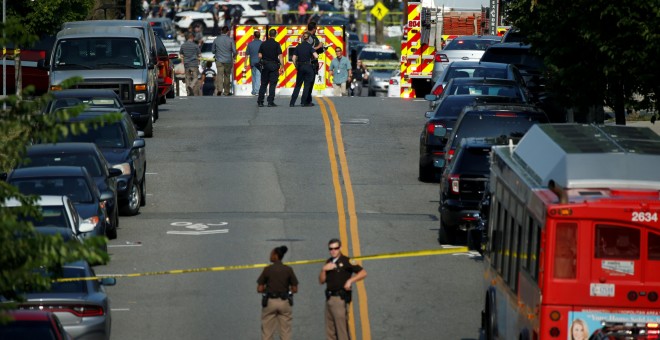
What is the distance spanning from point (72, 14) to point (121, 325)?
2176 cm

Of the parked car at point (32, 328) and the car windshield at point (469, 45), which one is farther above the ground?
the car windshield at point (469, 45)

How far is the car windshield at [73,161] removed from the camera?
24.2 metres

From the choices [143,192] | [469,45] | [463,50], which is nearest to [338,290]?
[143,192]

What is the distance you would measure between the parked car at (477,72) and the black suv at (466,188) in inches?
349

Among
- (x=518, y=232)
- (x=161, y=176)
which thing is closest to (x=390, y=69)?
(x=161, y=176)

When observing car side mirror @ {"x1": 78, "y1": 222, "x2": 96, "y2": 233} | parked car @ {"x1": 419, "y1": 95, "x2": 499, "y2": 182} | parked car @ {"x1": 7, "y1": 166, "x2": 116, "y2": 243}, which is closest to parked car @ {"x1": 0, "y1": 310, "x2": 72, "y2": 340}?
car side mirror @ {"x1": 78, "y1": 222, "x2": 96, "y2": 233}

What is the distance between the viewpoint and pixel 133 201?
2598 centimetres

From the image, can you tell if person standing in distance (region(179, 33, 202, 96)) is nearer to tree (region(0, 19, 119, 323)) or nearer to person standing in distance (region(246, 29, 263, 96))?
person standing in distance (region(246, 29, 263, 96))

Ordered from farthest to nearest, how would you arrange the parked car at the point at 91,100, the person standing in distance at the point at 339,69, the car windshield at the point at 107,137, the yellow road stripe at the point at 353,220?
the person standing in distance at the point at 339,69
the parked car at the point at 91,100
the car windshield at the point at 107,137
the yellow road stripe at the point at 353,220

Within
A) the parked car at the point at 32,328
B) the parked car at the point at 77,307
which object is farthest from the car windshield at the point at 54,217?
the parked car at the point at 32,328

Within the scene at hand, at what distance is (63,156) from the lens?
24.3 metres

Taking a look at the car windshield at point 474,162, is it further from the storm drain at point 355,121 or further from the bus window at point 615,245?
the storm drain at point 355,121

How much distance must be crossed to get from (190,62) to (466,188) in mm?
28018

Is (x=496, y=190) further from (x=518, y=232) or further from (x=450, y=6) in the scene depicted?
(x=450, y=6)
